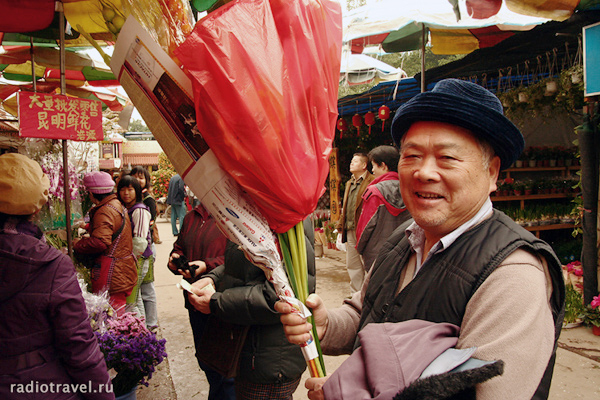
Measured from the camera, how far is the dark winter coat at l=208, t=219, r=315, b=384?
199 cm

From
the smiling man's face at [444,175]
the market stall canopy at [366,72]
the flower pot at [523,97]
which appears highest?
the market stall canopy at [366,72]

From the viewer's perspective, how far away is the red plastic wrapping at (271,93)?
95 centimetres

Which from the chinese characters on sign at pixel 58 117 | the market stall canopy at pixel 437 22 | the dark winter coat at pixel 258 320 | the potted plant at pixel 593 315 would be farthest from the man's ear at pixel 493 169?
the potted plant at pixel 593 315

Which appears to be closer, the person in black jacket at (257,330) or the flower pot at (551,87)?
the person in black jacket at (257,330)

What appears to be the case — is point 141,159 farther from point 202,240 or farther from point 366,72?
point 202,240

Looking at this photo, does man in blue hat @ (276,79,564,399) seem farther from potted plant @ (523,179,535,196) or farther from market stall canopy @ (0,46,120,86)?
potted plant @ (523,179,535,196)

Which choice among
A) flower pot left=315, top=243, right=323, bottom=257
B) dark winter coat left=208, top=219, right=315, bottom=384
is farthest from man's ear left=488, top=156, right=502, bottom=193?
flower pot left=315, top=243, right=323, bottom=257

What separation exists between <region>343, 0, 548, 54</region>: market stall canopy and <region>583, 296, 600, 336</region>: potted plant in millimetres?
3246

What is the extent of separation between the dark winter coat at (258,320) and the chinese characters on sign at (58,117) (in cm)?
197

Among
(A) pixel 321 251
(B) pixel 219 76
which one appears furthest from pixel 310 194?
(A) pixel 321 251

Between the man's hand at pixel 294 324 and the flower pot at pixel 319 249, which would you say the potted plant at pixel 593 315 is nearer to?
the man's hand at pixel 294 324

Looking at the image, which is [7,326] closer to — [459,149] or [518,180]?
[459,149]

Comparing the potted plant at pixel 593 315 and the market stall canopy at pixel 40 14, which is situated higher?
the market stall canopy at pixel 40 14

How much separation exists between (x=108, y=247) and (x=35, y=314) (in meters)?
2.04
